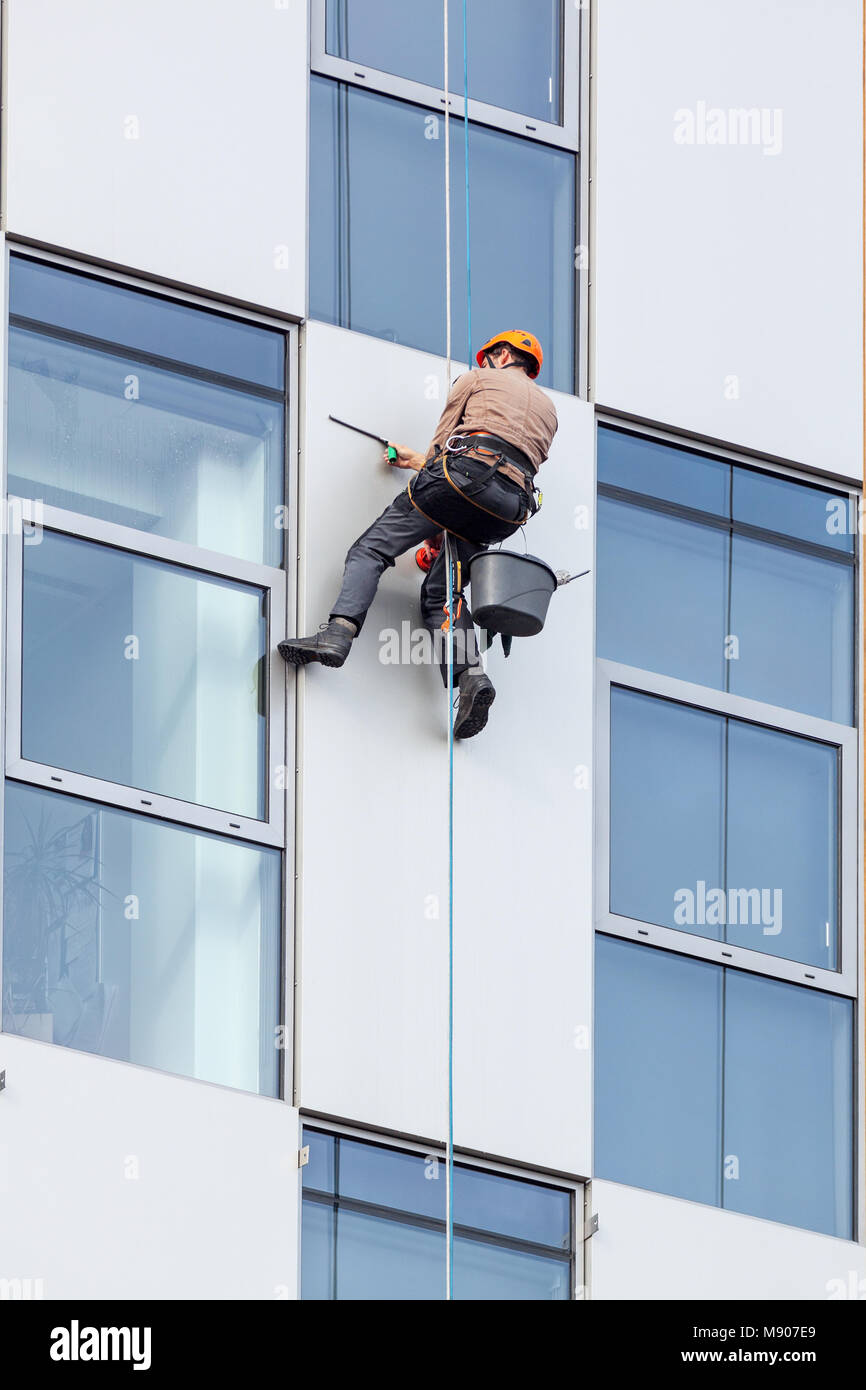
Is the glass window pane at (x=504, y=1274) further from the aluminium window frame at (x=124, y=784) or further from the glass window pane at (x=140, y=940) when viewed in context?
the aluminium window frame at (x=124, y=784)

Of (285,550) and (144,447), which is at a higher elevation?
(144,447)

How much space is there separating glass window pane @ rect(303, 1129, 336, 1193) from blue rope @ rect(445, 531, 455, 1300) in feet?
1.35

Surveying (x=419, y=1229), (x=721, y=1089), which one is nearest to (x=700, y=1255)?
(x=721, y=1089)

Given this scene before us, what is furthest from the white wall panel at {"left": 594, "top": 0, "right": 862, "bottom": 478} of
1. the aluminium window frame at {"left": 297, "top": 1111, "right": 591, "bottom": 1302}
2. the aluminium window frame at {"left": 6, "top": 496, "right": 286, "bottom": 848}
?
the aluminium window frame at {"left": 297, "top": 1111, "right": 591, "bottom": 1302}

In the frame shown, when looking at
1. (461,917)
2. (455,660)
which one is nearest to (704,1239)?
(461,917)

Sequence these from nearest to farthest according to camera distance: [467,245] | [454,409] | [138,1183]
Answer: [138,1183]
[454,409]
[467,245]

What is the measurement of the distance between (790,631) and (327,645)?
7.07 feet

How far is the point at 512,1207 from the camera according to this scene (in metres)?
9.13

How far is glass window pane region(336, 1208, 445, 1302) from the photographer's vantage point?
880 cm

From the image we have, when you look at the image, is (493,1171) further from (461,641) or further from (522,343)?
(522,343)

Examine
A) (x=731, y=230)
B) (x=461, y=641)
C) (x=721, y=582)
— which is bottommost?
(x=461, y=641)

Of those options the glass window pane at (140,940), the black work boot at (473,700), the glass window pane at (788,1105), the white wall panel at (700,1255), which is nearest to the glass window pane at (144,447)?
the black work boot at (473,700)

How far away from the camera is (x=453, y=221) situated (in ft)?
32.9

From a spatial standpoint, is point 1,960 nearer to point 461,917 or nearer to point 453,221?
point 461,917
